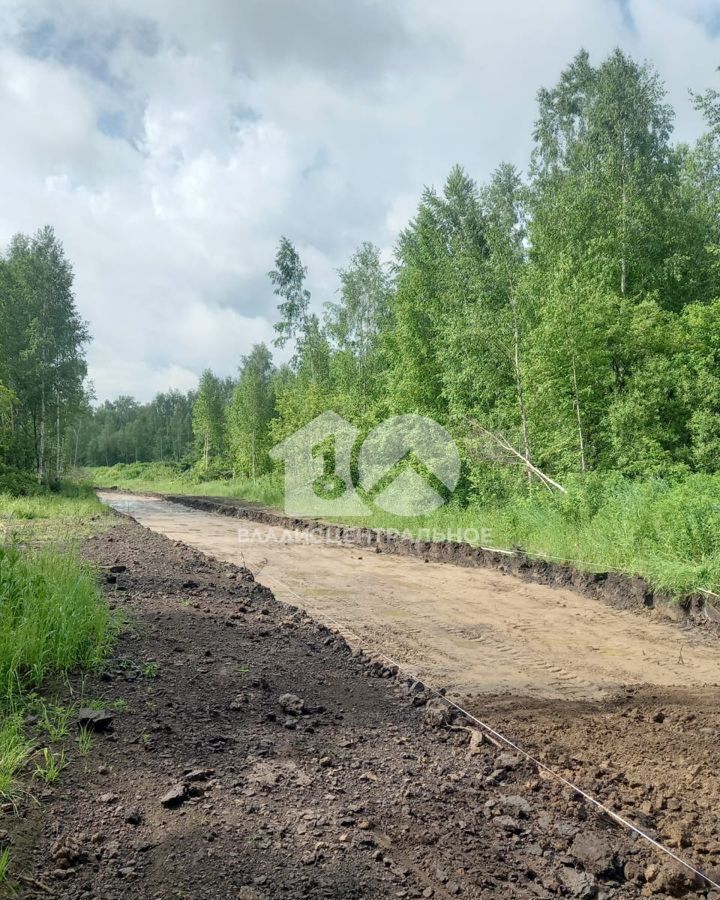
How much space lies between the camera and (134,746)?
10.9 feet

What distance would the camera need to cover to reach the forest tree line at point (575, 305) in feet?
43.5

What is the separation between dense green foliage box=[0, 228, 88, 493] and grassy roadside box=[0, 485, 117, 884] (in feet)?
69.1

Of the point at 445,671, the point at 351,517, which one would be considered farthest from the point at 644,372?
the point at 445,671

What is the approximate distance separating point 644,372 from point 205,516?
1630 centimetres

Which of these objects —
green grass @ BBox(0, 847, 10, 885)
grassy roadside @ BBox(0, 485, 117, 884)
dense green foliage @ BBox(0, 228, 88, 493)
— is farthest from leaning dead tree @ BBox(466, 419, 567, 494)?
dense green foliage @ BBox(0, 228, 88, 493)

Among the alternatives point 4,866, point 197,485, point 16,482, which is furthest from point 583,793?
point 197,485

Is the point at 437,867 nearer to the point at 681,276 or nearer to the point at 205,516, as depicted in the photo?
the point at 681,276

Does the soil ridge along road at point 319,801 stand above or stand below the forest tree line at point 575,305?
below

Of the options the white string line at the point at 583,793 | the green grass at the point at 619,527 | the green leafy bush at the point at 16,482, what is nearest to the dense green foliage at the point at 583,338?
the green grass at the point at 619,527

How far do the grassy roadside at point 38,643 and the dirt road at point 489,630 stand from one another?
9.02 feet

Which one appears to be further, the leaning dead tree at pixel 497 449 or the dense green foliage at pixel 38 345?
the dense green foliage at pixel 38 345

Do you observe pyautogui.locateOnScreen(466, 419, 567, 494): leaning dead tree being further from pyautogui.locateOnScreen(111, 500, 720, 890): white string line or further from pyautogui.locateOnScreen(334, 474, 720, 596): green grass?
pyautogui.locateOnScreen(111, 500, 720, 890): white string line

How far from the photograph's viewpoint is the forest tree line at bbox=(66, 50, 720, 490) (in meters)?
13.2

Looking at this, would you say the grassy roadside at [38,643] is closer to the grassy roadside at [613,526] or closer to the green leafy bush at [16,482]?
the grassy roadside at [613,526]
